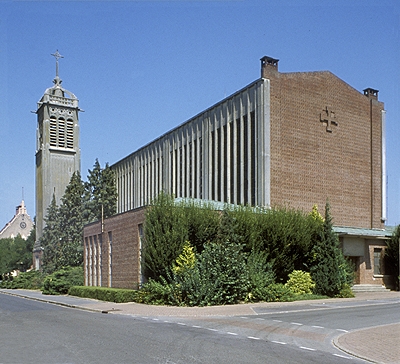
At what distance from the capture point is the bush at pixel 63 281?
149 feet

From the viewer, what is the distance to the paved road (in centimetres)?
1180

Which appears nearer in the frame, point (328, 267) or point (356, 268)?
point (328, 267)

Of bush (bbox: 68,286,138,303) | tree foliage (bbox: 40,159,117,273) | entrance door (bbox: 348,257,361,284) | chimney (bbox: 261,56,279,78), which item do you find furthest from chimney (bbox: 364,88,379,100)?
tree foliage (bbox: 40,159,117,273)

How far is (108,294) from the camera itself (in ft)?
110

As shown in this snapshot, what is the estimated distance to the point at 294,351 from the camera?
1298cm

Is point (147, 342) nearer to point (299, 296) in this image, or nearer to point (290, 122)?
point (299, 296)

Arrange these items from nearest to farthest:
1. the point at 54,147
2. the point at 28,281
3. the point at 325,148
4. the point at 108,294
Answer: the point at 108,294
the point at 325,148
the point at 28,281
the point at 54,147

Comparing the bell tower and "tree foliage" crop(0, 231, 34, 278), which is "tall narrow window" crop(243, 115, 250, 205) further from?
"tree foliage" crop(0, 231, 34, 278)

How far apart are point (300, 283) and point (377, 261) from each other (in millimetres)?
11226

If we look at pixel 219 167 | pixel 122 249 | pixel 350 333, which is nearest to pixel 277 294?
pixel 122 249

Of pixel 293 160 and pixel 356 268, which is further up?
pixel 293 160

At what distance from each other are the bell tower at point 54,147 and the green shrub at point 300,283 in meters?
59.1

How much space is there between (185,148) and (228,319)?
119ft

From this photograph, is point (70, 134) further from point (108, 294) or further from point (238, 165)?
point (108, 294)
